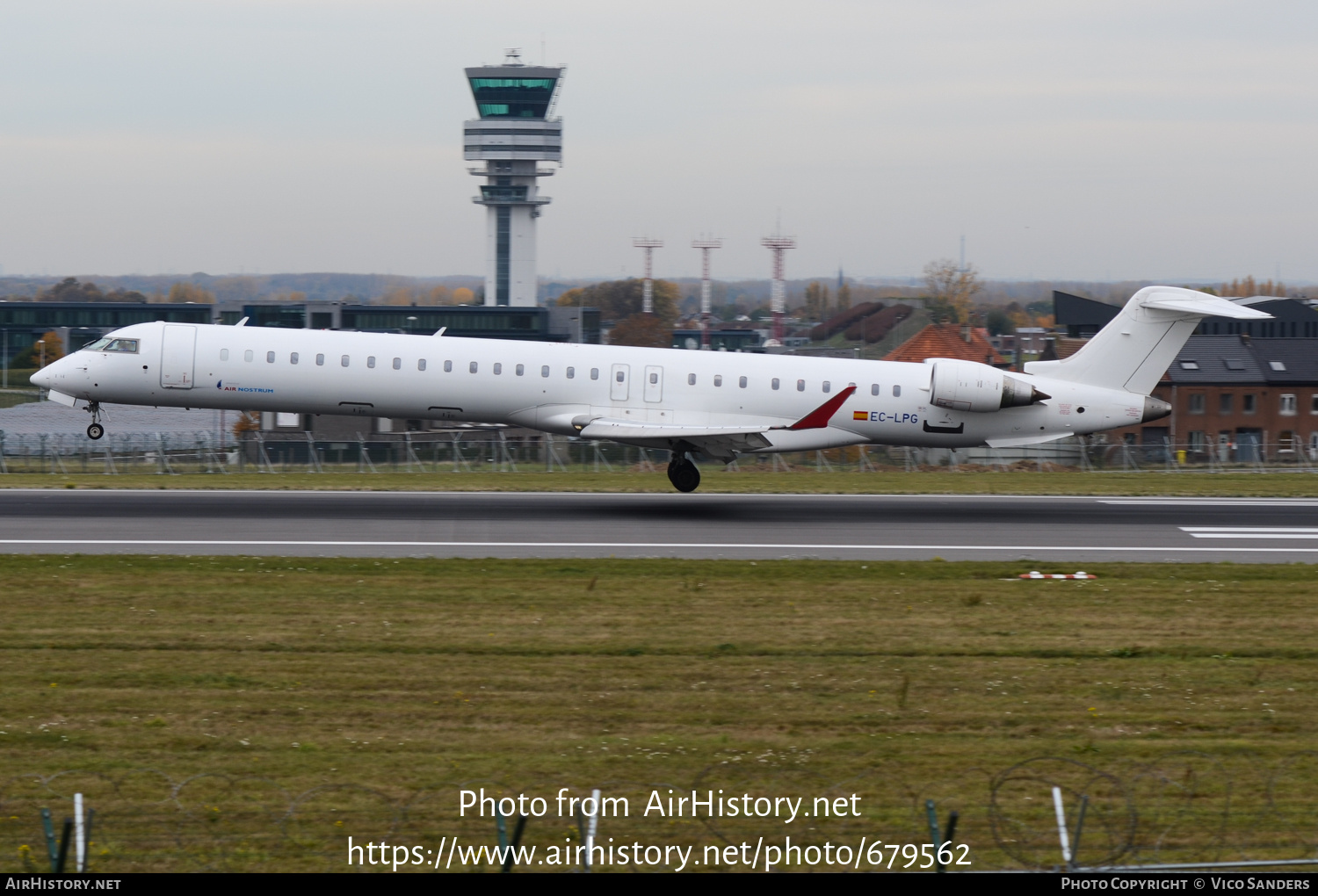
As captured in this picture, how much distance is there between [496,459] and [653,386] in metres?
12.0

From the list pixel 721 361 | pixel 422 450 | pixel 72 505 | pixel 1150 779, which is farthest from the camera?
pixel 422 450

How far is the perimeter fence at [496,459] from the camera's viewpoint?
38.8 meters

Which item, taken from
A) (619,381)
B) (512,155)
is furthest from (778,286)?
(619,381)

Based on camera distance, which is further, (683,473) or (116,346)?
(683,473)

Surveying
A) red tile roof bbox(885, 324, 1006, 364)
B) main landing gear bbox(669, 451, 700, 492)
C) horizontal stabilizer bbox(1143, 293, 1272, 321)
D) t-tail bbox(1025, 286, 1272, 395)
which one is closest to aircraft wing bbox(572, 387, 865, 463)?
main landing gear bbox(669, 451, 700, 492)

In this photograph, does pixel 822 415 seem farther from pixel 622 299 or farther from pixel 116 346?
pixel 622 299

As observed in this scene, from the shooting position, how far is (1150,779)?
34.4 ft

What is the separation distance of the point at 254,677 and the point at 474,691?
7.98ft

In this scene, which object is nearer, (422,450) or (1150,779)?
(1150,779)

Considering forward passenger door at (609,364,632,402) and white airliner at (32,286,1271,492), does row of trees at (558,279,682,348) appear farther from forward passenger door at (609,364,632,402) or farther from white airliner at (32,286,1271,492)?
forward passenger door at (609,364,632,402)

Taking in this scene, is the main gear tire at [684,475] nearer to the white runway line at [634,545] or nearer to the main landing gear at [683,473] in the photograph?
the main landing gear at [683,473]

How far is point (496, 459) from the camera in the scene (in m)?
40.0
